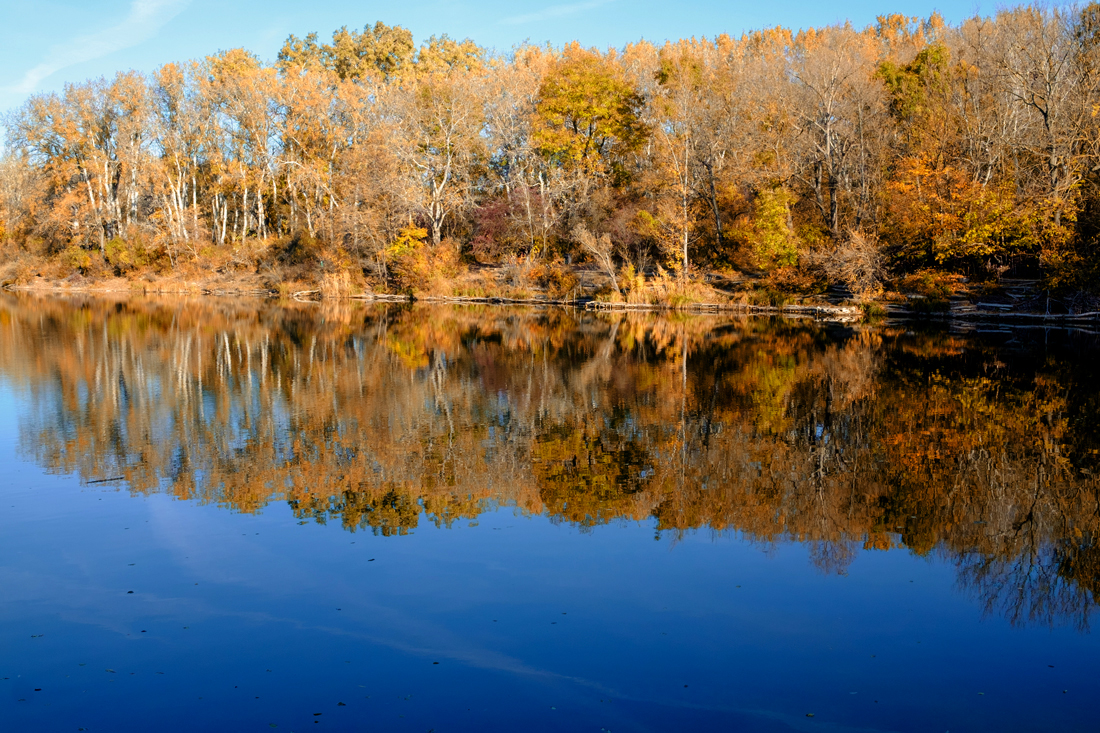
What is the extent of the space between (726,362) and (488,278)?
102ft

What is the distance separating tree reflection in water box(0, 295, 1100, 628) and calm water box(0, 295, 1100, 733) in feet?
0.26

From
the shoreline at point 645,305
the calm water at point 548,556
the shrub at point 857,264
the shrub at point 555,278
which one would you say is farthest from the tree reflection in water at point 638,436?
the shrub at point 555,278

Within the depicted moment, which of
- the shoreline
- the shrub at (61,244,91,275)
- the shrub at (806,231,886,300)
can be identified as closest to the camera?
the shoreline

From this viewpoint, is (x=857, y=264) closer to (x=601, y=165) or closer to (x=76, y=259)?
(x=601, y=165)

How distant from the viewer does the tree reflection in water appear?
31.5 ft

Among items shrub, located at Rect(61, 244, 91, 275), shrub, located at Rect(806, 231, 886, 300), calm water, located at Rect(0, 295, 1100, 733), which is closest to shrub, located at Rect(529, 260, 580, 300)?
shrub, located at Rect(806, 231, 886, 300)

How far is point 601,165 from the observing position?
180ft

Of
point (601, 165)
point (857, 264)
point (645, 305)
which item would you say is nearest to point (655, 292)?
point (645, 305)

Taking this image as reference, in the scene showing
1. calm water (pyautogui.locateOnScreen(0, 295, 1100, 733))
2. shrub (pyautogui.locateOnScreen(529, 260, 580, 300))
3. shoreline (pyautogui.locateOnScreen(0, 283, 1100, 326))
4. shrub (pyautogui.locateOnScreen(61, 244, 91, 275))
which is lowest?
calm water (pyautogui.locateOnScreen(0, 295, 1100, 733))

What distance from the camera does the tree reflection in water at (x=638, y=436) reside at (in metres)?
9.61

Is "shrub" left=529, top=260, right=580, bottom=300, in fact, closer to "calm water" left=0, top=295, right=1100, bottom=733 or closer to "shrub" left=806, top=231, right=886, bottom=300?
"shrub" left=806, top=231, right=886, bottom=300

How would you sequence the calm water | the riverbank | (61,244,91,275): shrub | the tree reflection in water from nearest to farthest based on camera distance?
the calm water
the tree reflection in water
the riverbank
(61,244,91,275): shrub

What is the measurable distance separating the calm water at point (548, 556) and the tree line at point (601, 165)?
22.5 metres

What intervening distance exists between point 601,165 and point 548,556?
48665mm
